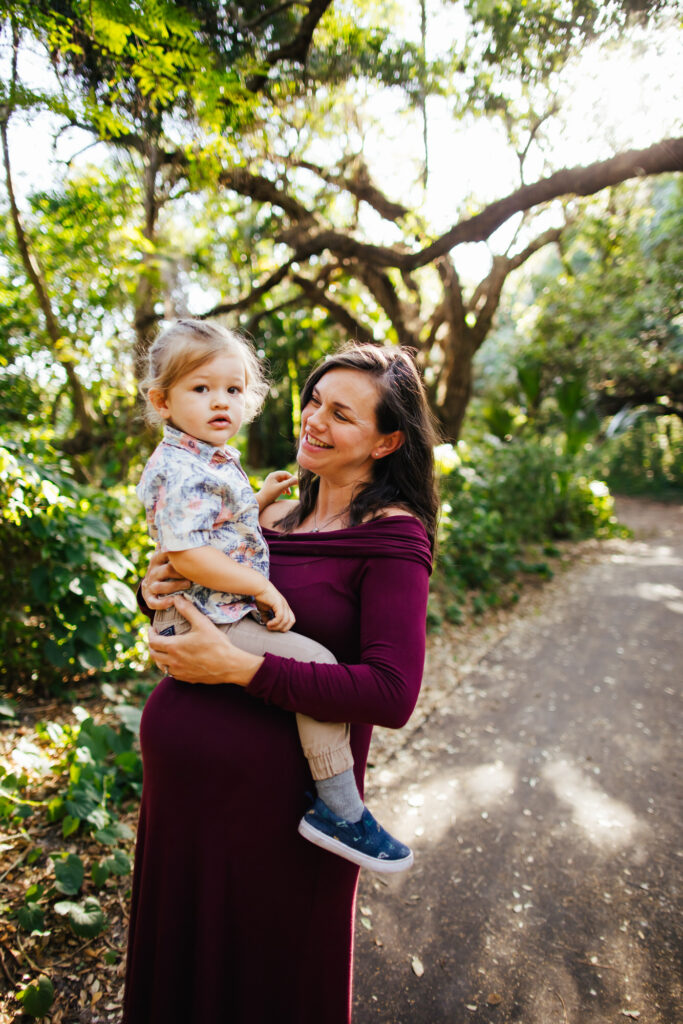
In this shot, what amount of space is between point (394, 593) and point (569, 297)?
1278 cm

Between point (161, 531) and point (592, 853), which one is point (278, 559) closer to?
point (161, 531)

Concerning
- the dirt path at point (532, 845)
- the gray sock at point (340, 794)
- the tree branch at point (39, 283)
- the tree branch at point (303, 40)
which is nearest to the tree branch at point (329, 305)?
the tree branch at point (39, 283)

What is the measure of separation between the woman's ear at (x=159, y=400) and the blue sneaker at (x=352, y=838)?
1.03 m

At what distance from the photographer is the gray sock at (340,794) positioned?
1242 mm

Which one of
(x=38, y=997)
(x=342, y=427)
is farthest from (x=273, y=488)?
(x=38, y=997)

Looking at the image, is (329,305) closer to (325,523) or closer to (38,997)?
(325,523)

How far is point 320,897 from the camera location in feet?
4.42

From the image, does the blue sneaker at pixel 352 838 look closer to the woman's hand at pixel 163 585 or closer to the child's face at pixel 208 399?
the woman's hand at pixel 163 585

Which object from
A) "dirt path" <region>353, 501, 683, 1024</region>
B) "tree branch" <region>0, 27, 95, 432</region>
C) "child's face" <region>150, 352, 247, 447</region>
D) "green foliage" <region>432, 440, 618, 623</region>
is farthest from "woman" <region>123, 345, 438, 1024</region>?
"green foliage" <region>432, 440, 618, 623</region>

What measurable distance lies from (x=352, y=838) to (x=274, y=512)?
981 millimetres

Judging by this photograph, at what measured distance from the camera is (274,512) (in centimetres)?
182

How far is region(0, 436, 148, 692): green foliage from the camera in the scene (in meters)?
2.36

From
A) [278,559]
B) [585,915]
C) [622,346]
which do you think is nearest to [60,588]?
[278,559]

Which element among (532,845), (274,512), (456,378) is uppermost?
(456,378)
